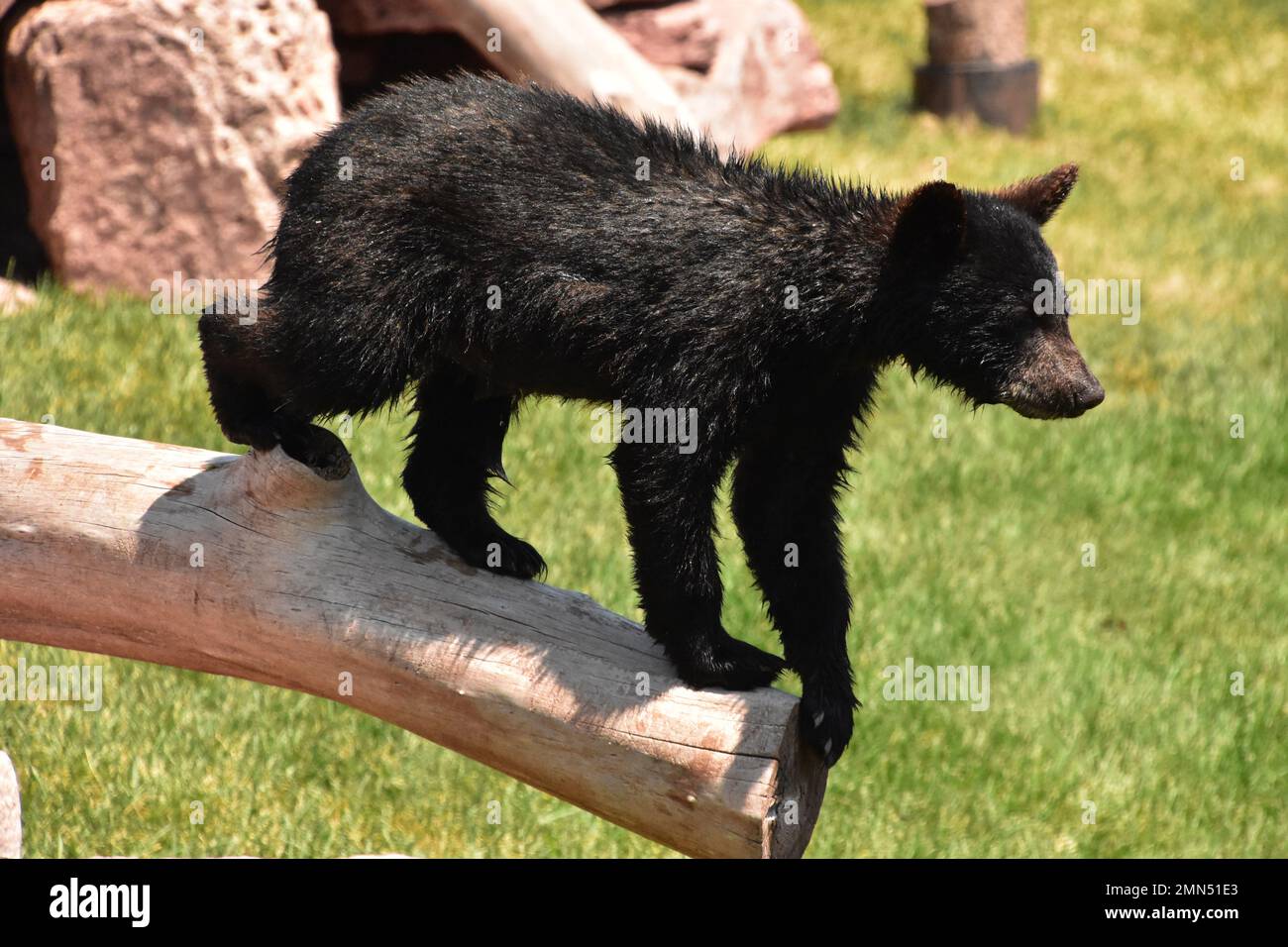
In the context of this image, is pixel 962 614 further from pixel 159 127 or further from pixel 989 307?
pixel 159 127

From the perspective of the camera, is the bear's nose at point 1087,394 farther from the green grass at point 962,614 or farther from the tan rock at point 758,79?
the tan rock at point 758,79

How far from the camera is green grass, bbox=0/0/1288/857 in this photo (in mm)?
5484

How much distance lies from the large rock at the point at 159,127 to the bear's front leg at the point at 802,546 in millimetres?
4426

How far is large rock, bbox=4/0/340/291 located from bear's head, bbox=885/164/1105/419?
15.3ft

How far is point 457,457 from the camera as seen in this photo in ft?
14.5

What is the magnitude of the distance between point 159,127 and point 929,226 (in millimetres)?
5263

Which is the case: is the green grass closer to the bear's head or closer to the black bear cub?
the black bear cub

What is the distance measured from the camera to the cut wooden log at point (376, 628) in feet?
12.0

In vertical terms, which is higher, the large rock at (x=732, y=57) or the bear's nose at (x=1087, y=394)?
the large rock at (x=732, y=57)

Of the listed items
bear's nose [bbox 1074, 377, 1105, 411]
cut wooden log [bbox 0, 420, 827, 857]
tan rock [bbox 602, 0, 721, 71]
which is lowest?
cut wooden log [bbox 0, 420, 827, 857]

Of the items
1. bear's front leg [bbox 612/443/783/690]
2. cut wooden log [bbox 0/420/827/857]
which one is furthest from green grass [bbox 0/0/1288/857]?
bear's front leg [bbox 612/443/783/690]

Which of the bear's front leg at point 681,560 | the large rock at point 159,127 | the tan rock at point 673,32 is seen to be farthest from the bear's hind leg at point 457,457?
the tan rock at point 673,32
